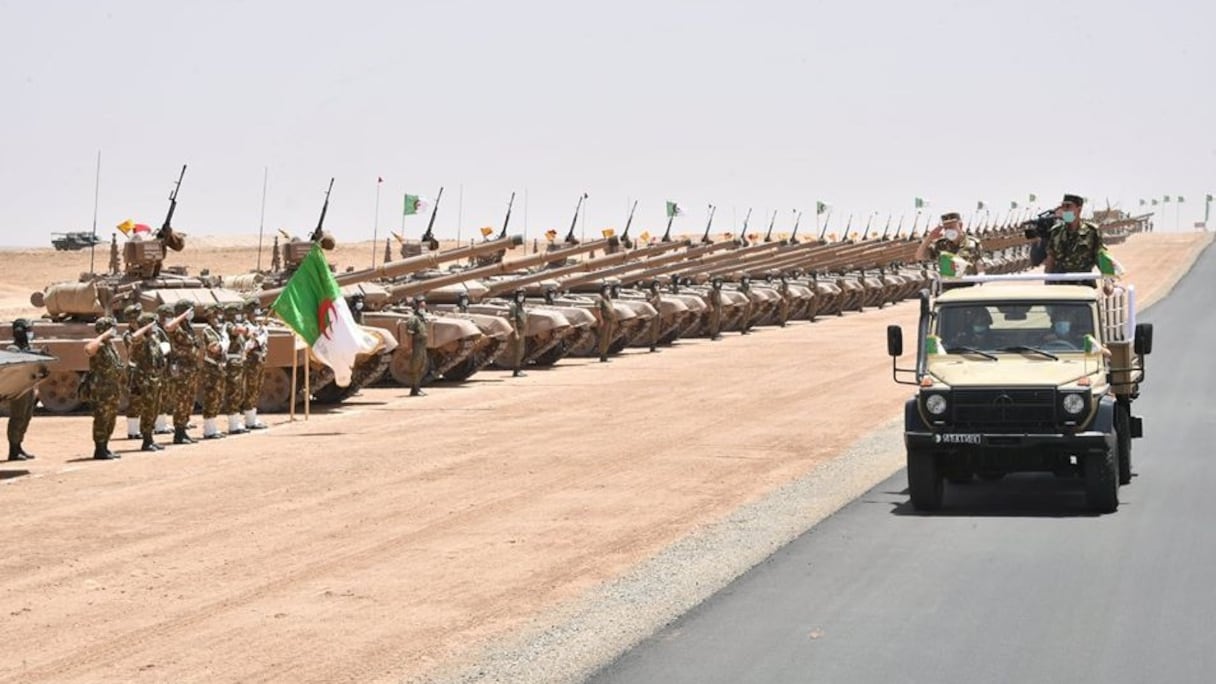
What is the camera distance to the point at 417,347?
102 feet

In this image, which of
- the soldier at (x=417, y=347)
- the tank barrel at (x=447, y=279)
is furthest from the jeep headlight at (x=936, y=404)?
the tank barrel at (x=447, y=279)

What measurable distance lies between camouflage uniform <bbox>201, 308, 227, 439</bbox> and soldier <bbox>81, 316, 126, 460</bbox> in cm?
233

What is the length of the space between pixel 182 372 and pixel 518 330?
1256 centimetres

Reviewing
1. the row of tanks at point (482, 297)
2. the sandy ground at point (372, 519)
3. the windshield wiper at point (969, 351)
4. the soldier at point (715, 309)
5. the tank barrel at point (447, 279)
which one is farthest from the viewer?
the soldier at point (715, 309)

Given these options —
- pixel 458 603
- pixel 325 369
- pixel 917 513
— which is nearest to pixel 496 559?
pixel 458 603

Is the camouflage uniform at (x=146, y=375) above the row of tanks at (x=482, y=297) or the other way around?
the other way around

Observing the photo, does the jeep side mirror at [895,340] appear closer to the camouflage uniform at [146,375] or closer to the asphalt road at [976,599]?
the asphalt road at [976,599]

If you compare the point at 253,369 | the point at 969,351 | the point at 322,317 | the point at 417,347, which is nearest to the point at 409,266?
the point at 417,347

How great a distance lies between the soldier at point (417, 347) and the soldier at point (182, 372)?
7212 millimetres

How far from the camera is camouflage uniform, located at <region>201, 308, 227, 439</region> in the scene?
24.6m

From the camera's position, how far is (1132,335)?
17.8 m

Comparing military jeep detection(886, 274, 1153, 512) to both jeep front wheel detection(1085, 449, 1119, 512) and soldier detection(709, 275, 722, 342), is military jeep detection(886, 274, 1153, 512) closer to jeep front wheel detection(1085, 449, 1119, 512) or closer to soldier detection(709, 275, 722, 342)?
jeep front wheel detection(1085, 449, 1119, 512)

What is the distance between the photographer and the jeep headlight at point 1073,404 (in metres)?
15.5

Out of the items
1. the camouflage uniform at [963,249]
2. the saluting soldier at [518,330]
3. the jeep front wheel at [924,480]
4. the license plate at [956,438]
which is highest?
the camouflage uniform at [963,249]
